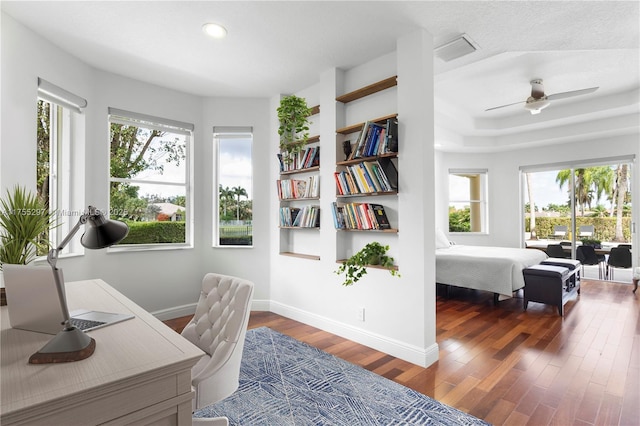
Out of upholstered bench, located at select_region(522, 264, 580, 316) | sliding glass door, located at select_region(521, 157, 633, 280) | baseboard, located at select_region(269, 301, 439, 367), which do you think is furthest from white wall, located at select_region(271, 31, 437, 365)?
sliding glass door, located at select_region(521, 157, 633, 280)

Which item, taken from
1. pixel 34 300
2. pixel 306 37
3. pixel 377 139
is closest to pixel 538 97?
pixel 377 139

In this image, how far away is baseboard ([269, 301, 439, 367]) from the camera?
2699 mm

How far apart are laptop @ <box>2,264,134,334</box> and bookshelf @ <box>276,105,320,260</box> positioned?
2.47 meters

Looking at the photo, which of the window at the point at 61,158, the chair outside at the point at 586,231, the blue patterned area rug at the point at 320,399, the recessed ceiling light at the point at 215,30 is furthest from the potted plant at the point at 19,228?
the chair outside at the point at 586,231

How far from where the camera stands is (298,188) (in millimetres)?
3838

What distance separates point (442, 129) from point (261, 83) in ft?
12.4

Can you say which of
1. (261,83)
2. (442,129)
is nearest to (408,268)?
(261,83)

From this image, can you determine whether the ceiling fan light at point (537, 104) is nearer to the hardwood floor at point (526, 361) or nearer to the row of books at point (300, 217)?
the hardwood floor at point (526, 361)

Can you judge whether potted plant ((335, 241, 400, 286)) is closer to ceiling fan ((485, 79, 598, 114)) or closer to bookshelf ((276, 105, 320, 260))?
bookshelf ((276, 105, 320, 260))

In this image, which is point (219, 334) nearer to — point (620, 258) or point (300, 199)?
point (300, 199)

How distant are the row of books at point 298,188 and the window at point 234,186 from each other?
533 millimetres

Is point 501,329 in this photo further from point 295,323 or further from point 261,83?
point 261,83

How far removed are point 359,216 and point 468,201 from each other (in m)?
5.23

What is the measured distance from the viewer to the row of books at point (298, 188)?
363 cm
